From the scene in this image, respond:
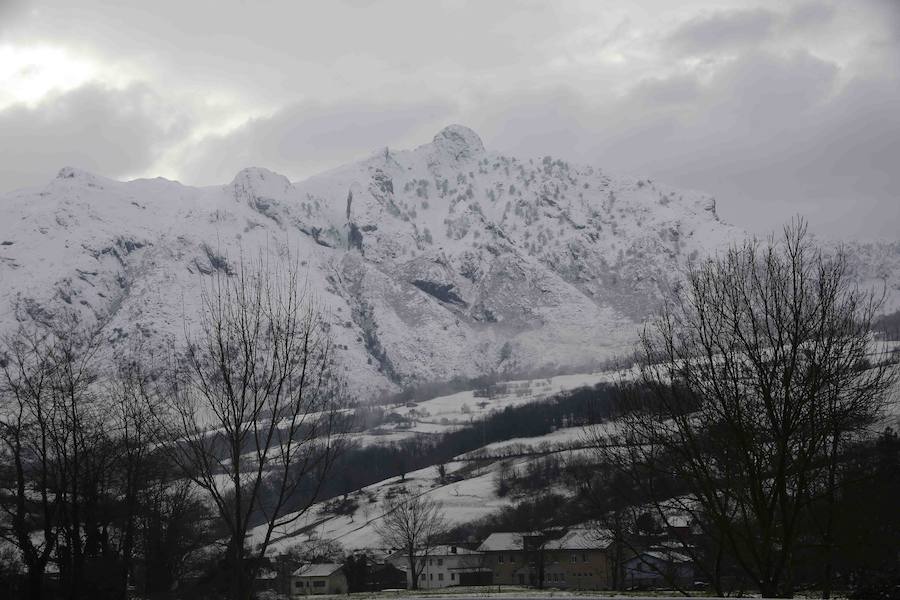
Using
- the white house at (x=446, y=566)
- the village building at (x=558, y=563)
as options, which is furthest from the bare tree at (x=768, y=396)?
the white house at (x=446, y=566)

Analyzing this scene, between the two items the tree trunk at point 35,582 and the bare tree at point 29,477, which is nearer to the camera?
the tree trunk at point 35,582

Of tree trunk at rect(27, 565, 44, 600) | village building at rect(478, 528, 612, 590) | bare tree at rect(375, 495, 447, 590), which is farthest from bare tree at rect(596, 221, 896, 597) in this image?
A: village building at rect(478, 528, 612, 590)

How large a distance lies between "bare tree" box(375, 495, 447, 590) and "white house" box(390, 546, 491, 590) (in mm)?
1088

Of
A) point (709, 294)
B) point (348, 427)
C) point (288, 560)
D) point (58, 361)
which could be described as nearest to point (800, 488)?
point (709, 294)

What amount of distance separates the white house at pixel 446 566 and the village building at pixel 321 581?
44.3 ft

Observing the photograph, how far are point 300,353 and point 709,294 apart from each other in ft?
32.8

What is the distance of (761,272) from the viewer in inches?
978

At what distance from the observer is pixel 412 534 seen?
93.8 meters

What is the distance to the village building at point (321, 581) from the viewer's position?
89.8 m

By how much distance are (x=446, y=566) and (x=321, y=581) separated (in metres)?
21.7

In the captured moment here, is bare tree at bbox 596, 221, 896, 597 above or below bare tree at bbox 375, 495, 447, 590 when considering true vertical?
above

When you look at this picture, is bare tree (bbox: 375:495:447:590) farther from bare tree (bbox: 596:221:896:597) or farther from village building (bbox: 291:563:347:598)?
bare tree (bbox: 596:221:896:597)

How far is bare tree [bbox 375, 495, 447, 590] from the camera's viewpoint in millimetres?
92875

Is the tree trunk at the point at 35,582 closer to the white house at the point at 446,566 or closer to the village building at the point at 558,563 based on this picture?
the village building at the point at 558,563
